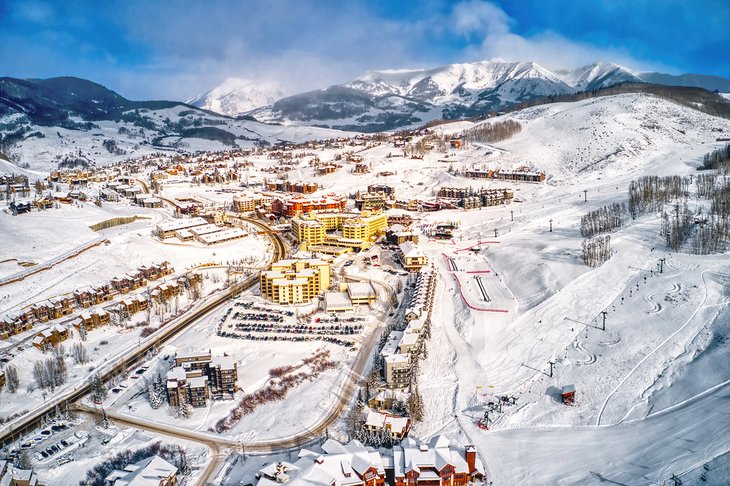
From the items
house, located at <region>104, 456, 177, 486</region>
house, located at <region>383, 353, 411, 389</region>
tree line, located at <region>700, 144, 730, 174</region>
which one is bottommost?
house, located at <region>104, 456, 177, 486</region>

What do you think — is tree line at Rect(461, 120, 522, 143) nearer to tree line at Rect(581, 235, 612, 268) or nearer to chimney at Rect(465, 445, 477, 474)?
tree line at Rect(581, 235, 612, 268)

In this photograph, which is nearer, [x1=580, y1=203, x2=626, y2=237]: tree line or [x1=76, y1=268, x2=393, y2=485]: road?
[x1=76, y1=268, x2=393, y2=485]: road

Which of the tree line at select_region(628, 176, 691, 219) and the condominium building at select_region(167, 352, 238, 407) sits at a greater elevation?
the tree line at select_region(628, 176, 691, 219)

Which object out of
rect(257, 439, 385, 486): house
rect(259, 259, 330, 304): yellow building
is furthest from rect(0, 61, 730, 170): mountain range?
rect(257, 439, 385, 486): house

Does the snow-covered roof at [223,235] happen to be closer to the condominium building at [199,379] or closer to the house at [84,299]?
the house at [84,299]

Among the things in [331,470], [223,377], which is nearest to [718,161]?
[223,377]

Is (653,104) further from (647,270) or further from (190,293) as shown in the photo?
(190,293)

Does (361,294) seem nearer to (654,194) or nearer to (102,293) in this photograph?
(102,293)
